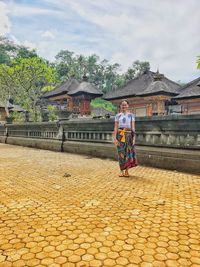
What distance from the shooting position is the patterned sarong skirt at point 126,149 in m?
5.10

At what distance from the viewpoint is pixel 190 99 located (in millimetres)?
18531

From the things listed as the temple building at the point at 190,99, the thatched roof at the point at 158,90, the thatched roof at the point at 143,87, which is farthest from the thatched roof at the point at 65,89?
the temple building at the point at 190,99

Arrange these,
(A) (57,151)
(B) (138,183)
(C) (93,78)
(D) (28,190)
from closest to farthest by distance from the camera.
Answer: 1. (D) (28,190)
2. (B) (138,183)
3. (A) (57,151)
4. (C) (93,78)

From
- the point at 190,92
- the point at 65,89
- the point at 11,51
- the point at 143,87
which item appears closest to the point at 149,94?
the point at 143,87

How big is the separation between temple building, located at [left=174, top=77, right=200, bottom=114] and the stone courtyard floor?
48.5 feet

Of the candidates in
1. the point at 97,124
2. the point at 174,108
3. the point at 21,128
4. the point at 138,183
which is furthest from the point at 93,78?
the point at 138,183

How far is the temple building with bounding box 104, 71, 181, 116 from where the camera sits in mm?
20028

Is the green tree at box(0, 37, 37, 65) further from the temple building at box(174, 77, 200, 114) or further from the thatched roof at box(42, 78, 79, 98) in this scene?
the temple building at box(174, 77, 200, 114)

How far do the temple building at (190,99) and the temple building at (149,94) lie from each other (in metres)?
0.87

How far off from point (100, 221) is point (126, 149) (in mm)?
2584

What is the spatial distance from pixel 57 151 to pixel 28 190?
244 inches

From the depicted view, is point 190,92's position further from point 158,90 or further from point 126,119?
point 126,119

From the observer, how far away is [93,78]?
6425 cm

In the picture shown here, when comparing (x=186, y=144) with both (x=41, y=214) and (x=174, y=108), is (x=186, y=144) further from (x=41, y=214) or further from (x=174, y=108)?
(x=174, y=108)
